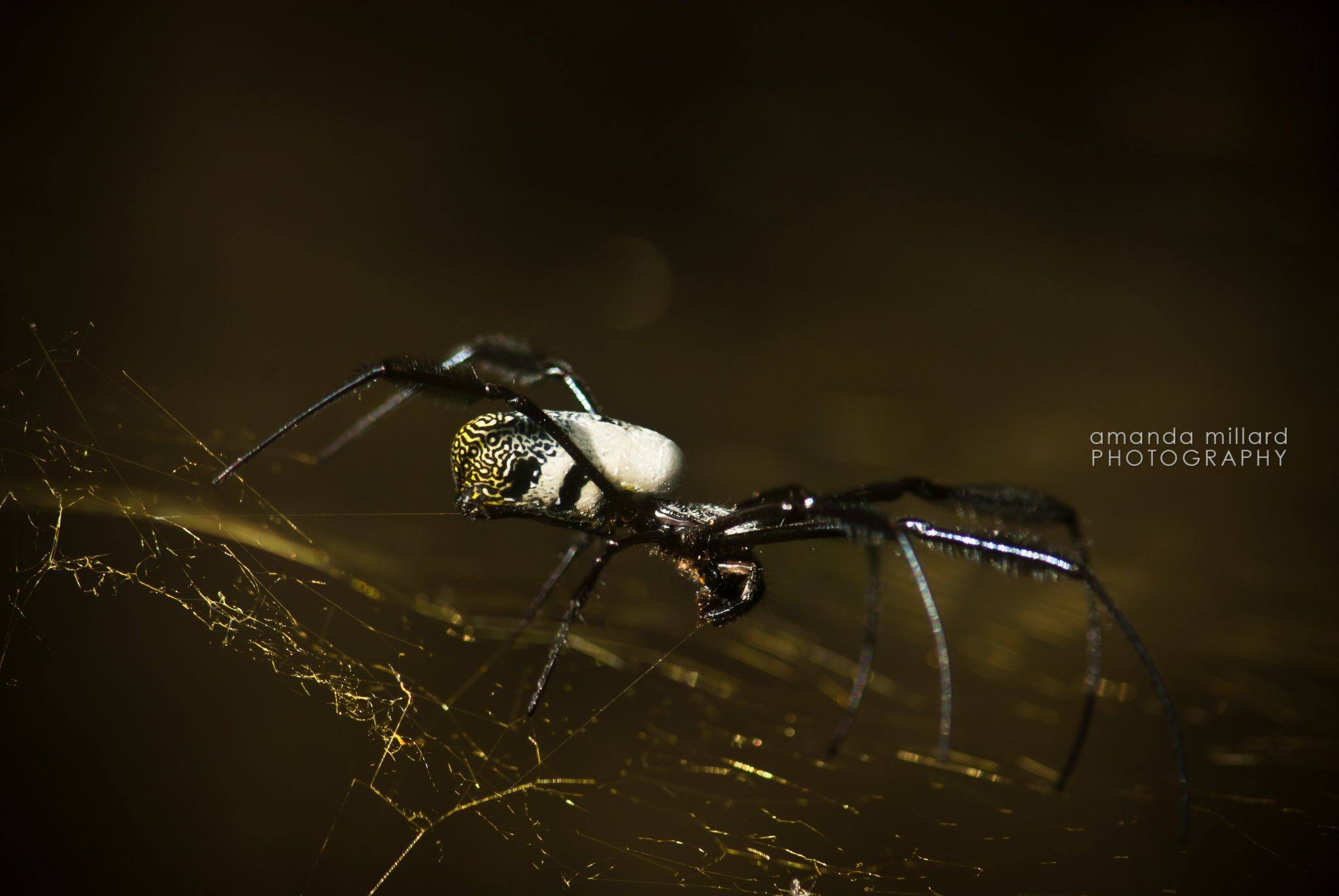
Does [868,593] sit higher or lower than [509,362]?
lower

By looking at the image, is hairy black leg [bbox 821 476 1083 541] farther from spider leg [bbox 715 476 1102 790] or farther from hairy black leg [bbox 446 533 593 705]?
hairy black leg [bbox 446 533 593 705]

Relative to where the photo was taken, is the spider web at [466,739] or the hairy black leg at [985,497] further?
the hairy black leg at [985,497]

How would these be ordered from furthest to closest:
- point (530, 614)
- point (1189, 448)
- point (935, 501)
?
point (1189, 448)
point (530, 614)
point (935, 501)

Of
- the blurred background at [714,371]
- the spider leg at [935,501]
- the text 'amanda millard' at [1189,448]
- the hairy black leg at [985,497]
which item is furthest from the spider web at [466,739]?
the text 'amanda millard' at [1189,448]

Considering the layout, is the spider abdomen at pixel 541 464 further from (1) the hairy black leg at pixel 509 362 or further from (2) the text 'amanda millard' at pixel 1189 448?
(2) the text 'amanda millard' at pixel 1189 448

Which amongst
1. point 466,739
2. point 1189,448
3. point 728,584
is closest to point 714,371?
point 1189,448

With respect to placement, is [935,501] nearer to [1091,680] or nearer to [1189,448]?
[1091,680]

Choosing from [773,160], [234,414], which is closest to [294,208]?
[234,414]
